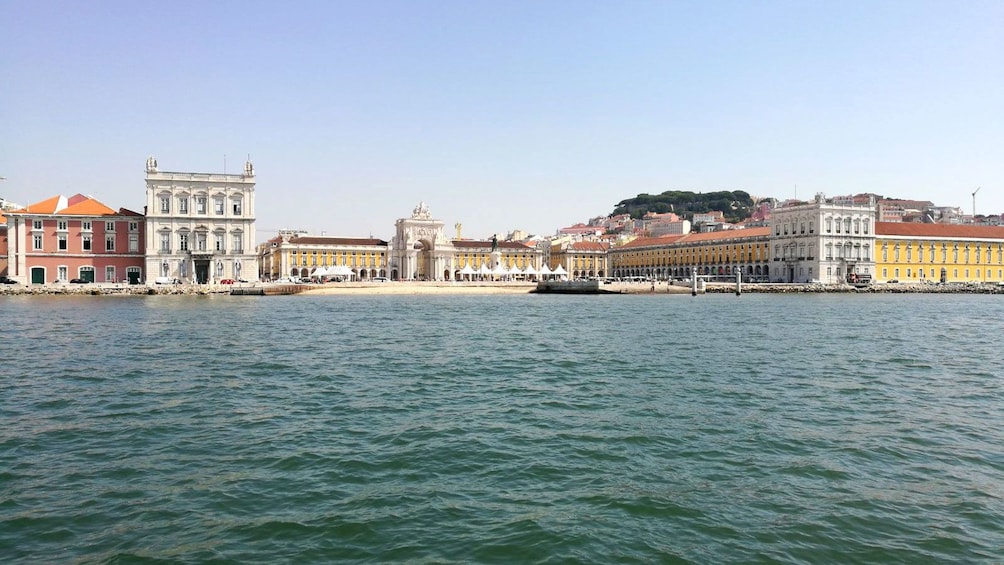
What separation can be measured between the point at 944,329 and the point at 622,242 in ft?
305

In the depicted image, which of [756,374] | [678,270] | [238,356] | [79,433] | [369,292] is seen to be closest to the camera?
[79,433]

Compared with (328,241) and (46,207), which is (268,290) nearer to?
(46,207)

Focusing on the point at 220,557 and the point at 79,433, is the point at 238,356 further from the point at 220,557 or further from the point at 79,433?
the point at 220,557

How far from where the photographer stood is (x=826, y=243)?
80438 millimetres

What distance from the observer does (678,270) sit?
96.8 metres

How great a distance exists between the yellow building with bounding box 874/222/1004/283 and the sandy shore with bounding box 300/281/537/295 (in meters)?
43.2

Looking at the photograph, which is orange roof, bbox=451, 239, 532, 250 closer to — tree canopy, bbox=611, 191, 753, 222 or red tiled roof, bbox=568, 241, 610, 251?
red tiled roof, bbox=568, 241, 610, 251

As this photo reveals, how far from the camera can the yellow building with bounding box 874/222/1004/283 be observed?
82.2 metres

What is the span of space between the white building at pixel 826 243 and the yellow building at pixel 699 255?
3333mm

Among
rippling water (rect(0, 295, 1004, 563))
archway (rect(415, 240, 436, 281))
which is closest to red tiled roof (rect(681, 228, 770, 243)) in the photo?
archway (rect(415, 240, 436, 281))

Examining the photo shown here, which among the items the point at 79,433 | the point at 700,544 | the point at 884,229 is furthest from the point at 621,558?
the point at 884,229

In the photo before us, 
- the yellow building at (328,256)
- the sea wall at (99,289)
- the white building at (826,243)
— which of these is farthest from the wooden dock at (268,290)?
the white building at (826,243)

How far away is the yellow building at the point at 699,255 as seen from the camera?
87562mm

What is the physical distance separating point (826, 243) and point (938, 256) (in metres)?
13.9
